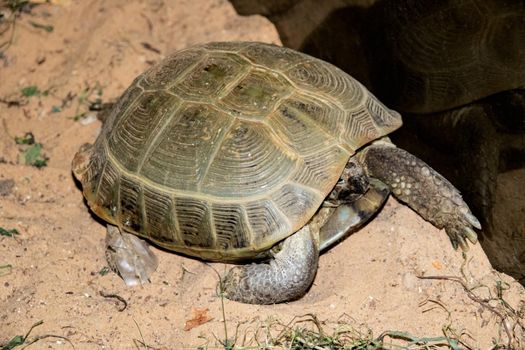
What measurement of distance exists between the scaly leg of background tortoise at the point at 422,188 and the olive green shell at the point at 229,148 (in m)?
0.22

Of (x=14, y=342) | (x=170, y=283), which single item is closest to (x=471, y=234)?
(x=170, y=283)

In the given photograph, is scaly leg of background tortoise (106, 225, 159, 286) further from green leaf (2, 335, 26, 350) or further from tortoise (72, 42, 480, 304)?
green leaf (2, 335, 26, 350)

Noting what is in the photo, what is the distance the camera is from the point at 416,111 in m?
4.46

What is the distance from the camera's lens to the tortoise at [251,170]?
12.7 feet

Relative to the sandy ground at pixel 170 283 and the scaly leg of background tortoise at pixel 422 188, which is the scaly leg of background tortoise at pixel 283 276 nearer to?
the sandy ground at pixel 170 283

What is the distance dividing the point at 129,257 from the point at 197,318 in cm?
67

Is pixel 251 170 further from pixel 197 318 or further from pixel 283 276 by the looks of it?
pixel 197 318

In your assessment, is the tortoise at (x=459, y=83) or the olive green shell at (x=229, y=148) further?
the olive green shell at (x=229, y=148)

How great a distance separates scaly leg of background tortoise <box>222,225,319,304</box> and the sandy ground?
85 millimetres

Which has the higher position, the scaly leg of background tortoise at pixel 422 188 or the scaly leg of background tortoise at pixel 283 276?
the scaly leg of background tortoise at pixel 422 188

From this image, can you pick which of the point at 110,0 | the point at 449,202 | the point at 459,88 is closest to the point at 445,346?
the point at 449,202

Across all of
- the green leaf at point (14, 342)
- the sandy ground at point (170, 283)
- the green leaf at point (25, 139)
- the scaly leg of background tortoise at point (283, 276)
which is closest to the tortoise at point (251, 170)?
the scaly leg of background tortoise at point (283, 276)

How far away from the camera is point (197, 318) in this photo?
13.0 feet

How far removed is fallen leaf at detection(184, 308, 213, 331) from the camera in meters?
3.93
